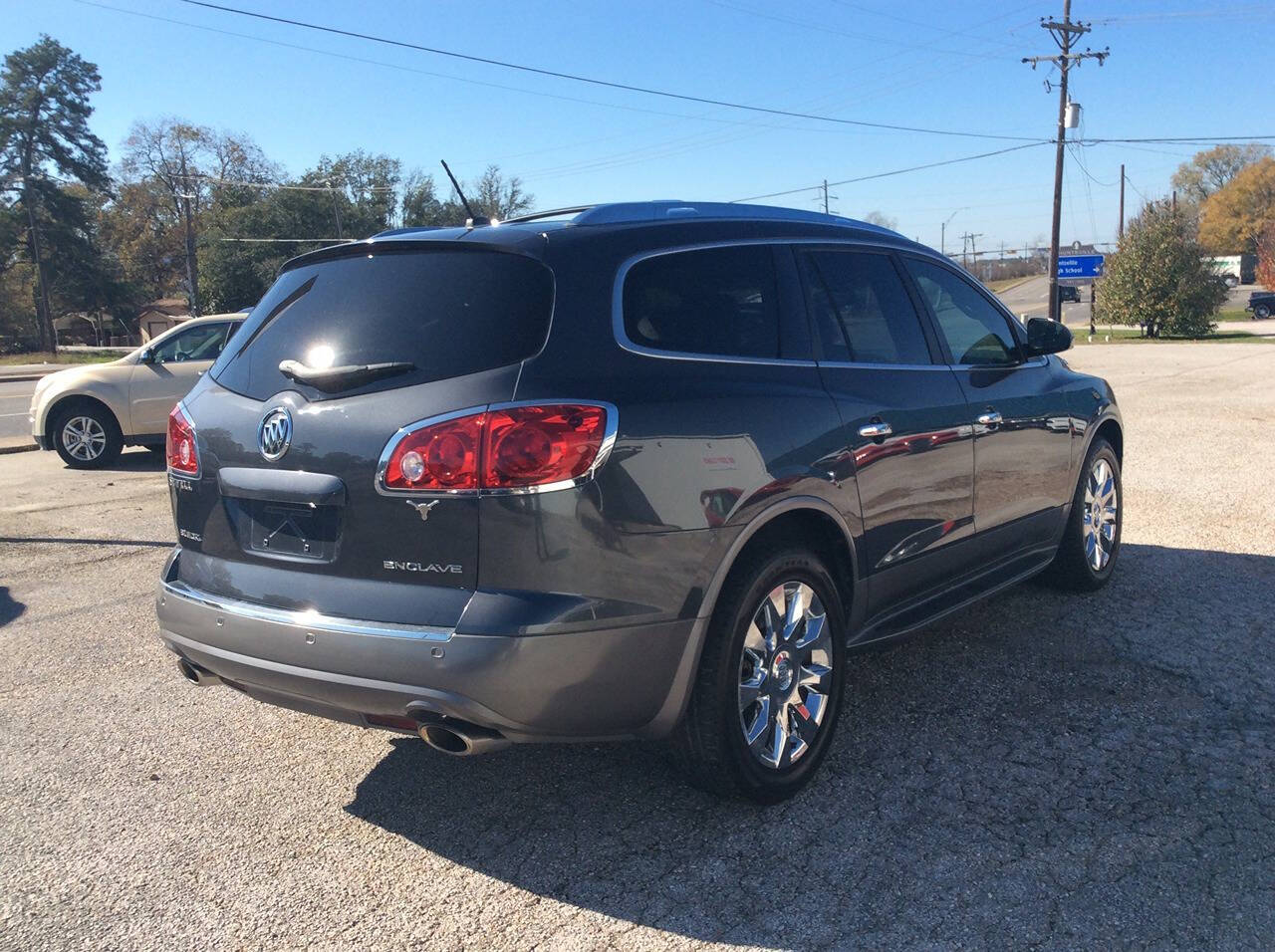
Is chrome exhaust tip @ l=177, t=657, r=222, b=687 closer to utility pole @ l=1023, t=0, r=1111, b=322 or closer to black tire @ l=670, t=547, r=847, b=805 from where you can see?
black tire @ l=670, t=547, r=847, b=805

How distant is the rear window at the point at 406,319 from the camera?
3.02 metres

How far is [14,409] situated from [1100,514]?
67.2ft

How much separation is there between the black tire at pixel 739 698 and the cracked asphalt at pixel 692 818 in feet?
0.45

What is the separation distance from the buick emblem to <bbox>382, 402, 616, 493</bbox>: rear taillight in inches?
17.5

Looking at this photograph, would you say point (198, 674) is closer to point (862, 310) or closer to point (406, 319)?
point (406, 319)

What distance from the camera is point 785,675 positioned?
11.6 feet

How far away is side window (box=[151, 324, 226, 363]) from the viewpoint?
12.7m

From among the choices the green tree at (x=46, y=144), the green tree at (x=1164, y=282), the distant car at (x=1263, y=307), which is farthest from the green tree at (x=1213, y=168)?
the green tree at (x=46, y=144)

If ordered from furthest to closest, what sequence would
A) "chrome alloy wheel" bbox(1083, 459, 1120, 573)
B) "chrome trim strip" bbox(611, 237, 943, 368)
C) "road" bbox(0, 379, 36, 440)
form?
"road" bbox(0, 379, 36, 440)
"chrome alloy wheel" bbox(1083, 459, 1120, 573)
"chrome trim strip" bbox(611, 237, 943, 368)

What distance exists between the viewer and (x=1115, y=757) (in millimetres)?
3803

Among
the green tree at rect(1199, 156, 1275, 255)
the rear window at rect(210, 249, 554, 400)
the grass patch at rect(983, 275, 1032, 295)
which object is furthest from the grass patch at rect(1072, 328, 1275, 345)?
the green tree at rect(1199, 156, 1275, 255)

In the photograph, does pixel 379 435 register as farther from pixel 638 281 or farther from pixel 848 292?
pixel 848 292

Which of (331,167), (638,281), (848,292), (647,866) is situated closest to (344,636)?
(647,866)

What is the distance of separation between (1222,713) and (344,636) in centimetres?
331
